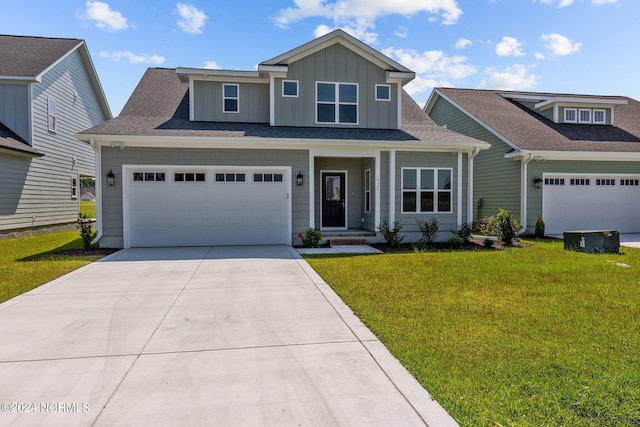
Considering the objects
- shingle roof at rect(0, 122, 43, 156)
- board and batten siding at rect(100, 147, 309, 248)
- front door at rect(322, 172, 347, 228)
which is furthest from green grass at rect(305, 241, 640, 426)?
shingle roof at rect(0, 122, 43, 156)

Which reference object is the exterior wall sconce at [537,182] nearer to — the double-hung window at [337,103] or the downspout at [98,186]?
the double-hung window at [337,103]

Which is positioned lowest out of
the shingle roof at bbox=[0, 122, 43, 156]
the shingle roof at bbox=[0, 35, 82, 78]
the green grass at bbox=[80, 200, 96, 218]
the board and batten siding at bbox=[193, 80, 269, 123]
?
the green grass at bbox=[80, 200, 96, 218]

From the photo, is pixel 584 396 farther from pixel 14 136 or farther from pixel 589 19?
pixel 14 136

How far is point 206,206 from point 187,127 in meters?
2.57

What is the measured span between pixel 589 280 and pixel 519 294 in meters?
1.94

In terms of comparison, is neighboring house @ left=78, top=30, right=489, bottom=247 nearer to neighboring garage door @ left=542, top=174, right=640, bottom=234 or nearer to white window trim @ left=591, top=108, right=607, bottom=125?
neighboring garage door @ left=542, top=174, right=640, bottom=234

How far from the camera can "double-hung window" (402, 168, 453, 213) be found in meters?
12.1

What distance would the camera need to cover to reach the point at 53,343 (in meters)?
4.06

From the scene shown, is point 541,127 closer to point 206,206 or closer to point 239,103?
point 239,103

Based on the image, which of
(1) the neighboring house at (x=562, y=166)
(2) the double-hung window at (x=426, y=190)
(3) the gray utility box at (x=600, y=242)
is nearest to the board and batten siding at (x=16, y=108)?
(2) the double-hung window at (x=426, y=190)

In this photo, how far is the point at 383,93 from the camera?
13.0m

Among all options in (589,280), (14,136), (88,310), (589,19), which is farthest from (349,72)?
(14,136)

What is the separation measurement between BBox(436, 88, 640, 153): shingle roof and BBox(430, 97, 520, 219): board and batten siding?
48 cm

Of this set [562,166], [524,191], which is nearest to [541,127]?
[562,166]
